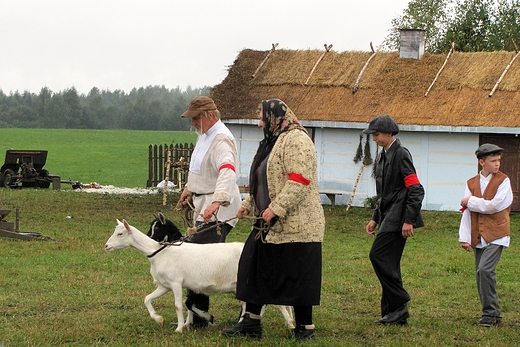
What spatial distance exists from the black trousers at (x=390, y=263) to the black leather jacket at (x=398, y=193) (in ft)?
0.32

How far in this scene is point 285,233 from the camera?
270 inches

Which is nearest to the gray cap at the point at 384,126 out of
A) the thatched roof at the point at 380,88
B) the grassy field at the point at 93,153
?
the thatched roof at the point at 380,88

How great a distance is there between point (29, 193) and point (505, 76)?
507 inches

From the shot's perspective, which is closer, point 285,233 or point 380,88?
point 285,233

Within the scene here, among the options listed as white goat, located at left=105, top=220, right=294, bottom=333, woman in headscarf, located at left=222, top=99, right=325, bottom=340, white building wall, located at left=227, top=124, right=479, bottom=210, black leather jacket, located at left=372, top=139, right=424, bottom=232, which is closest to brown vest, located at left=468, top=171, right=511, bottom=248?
black leather jacket, located at left=372, top=139, right=424, bottom=232

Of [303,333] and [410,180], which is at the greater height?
[410,180]

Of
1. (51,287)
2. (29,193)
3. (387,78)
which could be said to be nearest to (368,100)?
(387,78)

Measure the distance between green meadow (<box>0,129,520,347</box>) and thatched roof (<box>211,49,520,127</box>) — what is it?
3.89 m

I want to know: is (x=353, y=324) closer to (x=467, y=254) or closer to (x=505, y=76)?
(x=467, y=254)

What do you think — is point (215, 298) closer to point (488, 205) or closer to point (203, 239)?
point (203, 239)

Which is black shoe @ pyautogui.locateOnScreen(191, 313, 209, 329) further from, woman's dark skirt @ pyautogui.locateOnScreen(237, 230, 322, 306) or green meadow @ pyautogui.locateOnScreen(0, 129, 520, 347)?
woman's dark skirt @ pyautogui.locateOnScreen(237, 230, 322, 306)

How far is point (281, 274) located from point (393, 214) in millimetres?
1363

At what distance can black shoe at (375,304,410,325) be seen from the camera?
784 centimetres

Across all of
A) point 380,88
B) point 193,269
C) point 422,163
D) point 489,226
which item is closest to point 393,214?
point 489,226
